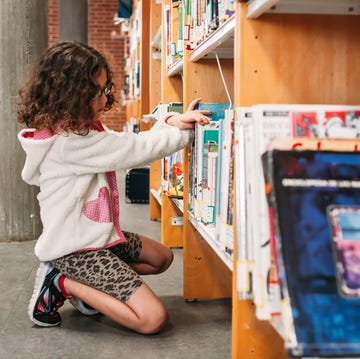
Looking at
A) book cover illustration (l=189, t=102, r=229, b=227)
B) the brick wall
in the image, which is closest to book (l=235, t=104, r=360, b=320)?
book cover illustration (l=189, t=102, r=229, b=227)

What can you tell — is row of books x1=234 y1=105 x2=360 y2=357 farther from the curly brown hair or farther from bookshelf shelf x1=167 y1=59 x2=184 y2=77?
bookshelf shelf x1=167 y1=59 x2=184 y2=77

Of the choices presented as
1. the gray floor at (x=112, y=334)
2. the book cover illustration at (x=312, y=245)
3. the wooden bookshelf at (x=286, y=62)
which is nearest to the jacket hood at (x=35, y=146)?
the gray floor at (x=112, y=334)

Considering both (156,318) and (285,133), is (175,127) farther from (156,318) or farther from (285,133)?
(285,133)

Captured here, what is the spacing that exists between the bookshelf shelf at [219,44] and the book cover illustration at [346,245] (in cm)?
61

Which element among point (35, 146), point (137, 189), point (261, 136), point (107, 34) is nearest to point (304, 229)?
point (261, 136)

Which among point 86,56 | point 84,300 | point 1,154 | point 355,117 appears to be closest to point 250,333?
point 355,117

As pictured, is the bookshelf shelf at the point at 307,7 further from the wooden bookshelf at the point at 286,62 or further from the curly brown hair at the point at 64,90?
the curly brown hair at the point at 64,90

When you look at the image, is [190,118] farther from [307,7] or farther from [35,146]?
[307,7]

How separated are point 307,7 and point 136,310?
0.98m

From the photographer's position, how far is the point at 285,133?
3.52ft

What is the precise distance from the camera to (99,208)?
1788 mm

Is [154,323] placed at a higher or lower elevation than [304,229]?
lower

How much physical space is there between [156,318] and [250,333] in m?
0.48

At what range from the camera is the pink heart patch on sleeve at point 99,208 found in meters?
1.78
